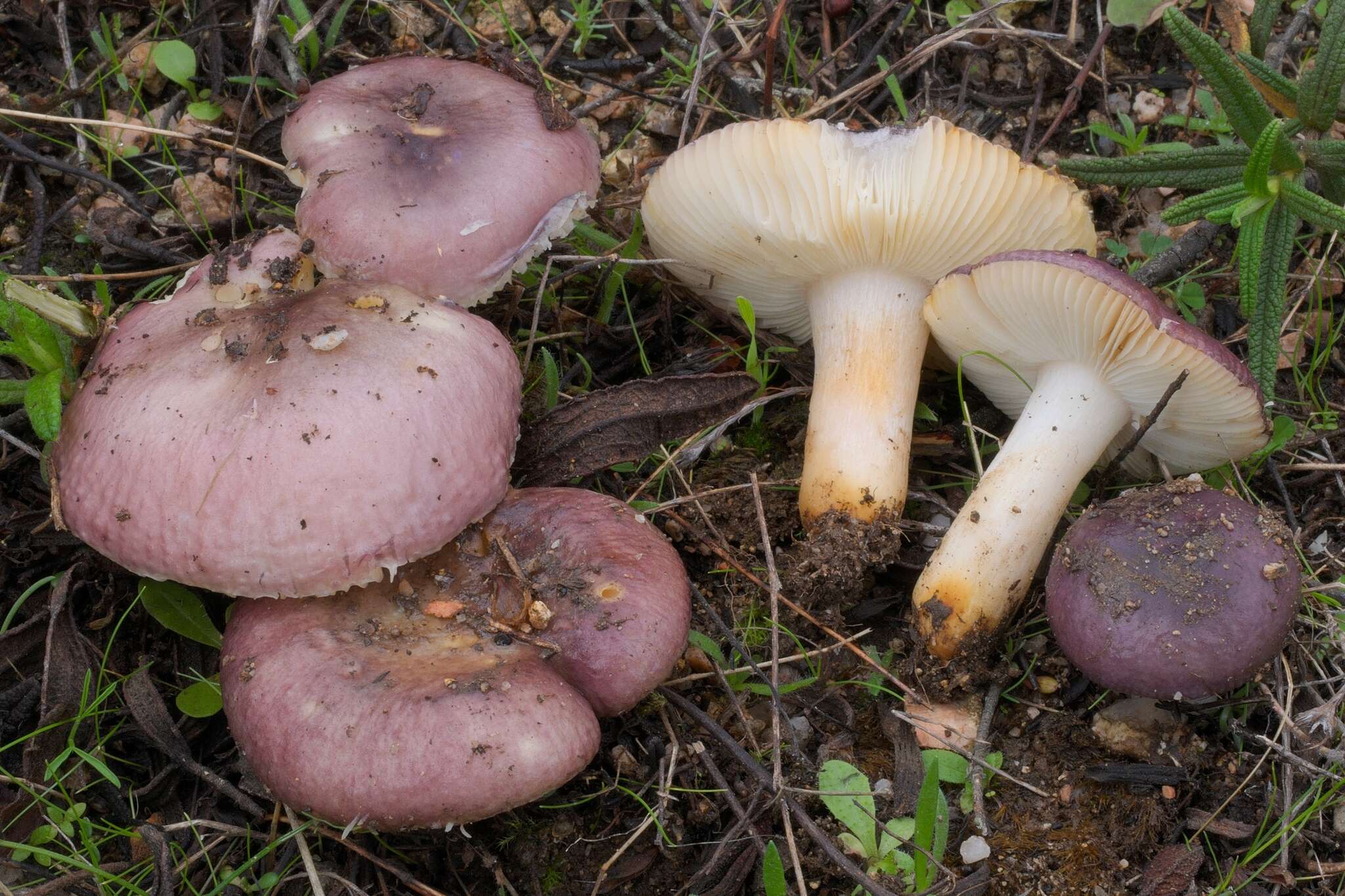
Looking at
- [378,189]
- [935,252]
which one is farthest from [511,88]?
[935,252]

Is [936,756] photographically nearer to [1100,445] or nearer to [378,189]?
[1100,445]

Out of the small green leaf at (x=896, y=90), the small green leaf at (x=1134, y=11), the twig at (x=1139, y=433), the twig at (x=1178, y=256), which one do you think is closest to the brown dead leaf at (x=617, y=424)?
the twig at (x=1139, y=433)

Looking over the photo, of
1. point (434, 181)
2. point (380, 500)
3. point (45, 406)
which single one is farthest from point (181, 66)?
point (380, 500)

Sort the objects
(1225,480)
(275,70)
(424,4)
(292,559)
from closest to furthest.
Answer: (292,559) < (1225,480) < (275,70) < (424,4)

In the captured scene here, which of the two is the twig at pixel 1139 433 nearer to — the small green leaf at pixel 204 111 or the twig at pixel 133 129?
the twig at pixel 133 129

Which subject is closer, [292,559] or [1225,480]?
[292,559]
